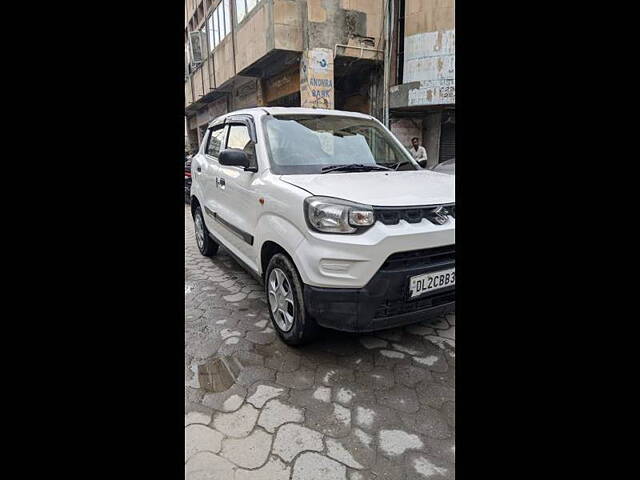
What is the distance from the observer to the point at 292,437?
197 centimetres

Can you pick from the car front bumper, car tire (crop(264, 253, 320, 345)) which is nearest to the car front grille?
the car front bumper

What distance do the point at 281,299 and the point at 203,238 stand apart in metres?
2.80

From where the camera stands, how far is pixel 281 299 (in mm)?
2826

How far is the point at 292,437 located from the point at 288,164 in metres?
1.93

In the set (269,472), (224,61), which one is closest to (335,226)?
(269,472)

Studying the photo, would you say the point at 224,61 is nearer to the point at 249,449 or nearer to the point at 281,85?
the point at 281,85

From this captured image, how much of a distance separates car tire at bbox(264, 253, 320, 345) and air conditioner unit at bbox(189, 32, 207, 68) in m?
18.8

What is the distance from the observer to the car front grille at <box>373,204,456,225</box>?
2387 mm

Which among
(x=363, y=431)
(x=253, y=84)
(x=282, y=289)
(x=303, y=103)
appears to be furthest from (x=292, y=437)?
(x=253, y=84)

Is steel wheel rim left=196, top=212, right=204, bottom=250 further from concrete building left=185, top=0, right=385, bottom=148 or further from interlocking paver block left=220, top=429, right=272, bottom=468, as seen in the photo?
concrete building left=185, top=0, right=385, bottom=148

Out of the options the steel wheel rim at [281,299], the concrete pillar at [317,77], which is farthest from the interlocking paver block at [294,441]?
the concrete pillar at [317,77]

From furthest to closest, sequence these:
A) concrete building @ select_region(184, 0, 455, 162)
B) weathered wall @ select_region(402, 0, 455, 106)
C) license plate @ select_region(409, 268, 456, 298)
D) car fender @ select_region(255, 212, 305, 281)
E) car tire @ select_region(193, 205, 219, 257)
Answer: concrete building @ select_region(184, 0, 455, 162) < weathered wall @ select_region(402, 0, 455, 106) < car tire @ select_region(193, 205, 219, 257) < car fender @ select_region(255, 212, 305, 281) < license plate @ select_region(409, 268, 456, 298)
